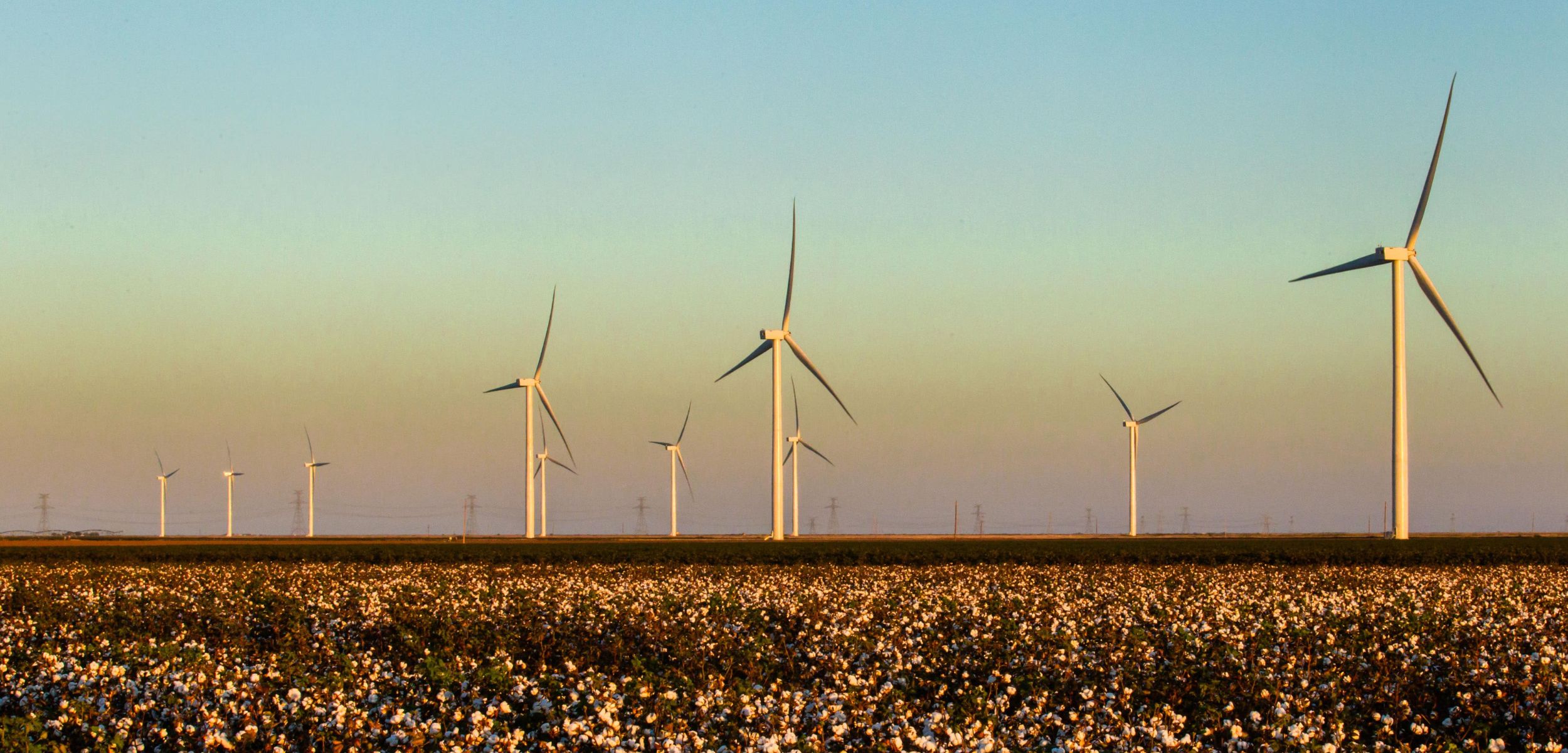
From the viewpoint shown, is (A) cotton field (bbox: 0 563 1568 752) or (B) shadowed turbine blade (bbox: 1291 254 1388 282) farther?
(B) shadowed turbine blade (bbox: 1291 254 1388 282)

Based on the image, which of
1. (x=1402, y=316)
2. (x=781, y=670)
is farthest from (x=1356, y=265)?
(x=781, y=670)

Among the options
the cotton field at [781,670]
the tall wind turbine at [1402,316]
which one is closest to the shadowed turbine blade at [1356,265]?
the tall wind turbine at [1402,316]

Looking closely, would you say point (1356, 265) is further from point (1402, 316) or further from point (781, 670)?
point (781, 670)

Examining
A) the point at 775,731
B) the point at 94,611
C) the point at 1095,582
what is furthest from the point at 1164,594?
the point at 94,611

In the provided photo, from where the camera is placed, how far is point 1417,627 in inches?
794

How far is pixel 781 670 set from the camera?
1864 cm

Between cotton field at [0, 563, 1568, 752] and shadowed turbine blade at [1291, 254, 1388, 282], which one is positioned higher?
shadowed turbine blade at [1291, 254, 1388, 282]

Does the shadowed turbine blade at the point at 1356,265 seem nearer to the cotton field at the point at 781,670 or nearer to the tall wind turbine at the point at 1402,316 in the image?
the tall wind turbine at the point at 1402,316

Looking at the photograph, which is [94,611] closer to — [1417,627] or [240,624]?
[240,624]

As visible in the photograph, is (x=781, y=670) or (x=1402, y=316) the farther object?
(x=1402, y=316)

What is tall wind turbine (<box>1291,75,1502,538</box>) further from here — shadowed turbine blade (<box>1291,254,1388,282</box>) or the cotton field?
the cotton field

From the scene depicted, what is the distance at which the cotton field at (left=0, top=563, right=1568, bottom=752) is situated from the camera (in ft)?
44.5

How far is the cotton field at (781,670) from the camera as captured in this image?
44.5 ft

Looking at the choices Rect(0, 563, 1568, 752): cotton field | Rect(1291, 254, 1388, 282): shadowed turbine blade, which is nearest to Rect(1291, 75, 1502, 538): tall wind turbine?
Rect(1291, 254, 1388, 282): shadowed turbine blade
